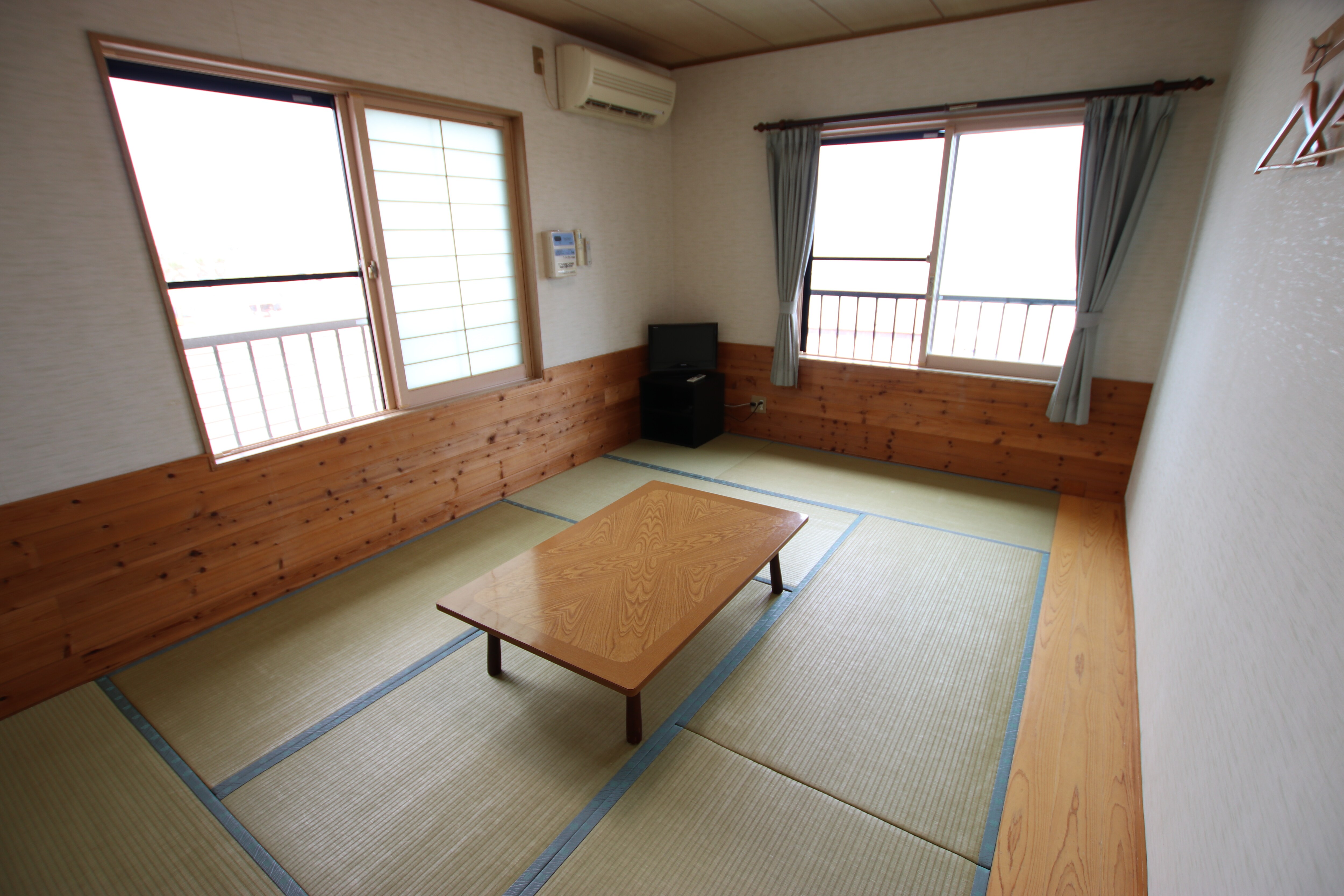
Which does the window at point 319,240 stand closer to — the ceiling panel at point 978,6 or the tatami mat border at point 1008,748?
the ceiling panel at point 978,6

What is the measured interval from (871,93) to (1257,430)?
3.19m

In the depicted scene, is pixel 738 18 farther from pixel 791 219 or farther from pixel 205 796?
pixel 205 796

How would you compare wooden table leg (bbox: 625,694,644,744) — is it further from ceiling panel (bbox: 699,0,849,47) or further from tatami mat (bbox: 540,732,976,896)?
ceiling panel (bbox: 699,0,849,47)

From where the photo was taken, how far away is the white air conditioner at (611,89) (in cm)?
351

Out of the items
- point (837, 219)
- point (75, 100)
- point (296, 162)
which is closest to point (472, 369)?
point (296, 162)

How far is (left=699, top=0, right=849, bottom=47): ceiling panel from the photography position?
320 cm

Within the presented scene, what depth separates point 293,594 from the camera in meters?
2.74

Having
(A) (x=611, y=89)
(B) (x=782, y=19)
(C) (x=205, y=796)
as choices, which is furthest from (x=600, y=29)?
(C) (x=205, y=796)

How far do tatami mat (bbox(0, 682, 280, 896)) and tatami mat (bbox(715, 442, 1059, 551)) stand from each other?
9.74 feet

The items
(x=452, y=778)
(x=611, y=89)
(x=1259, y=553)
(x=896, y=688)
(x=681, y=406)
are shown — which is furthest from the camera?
(x=681, y=406)

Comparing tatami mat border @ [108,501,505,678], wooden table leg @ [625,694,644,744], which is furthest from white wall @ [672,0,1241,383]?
wooden table leg @ [625,694,644,744]

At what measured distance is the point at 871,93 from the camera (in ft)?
12.2

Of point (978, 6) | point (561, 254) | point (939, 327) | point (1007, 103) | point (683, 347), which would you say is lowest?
point (683, 347)

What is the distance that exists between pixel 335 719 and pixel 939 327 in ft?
12.9
